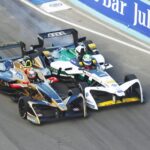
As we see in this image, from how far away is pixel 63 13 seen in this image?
2695cm

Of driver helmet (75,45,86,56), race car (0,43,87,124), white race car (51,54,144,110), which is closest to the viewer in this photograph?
race car (0,43,87,124)

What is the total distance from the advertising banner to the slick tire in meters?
7.68

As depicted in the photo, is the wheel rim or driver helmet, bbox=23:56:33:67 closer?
the wheel rim

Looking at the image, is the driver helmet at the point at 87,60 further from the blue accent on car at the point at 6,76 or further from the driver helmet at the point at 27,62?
the blue accent on car at the point at 6,76

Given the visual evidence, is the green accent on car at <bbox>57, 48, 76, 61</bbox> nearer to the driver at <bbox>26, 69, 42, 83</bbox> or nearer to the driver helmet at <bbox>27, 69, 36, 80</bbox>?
the driver at <bbox>26, 69, 42, 83</bbox>

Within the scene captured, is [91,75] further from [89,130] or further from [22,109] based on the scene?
[22,109]

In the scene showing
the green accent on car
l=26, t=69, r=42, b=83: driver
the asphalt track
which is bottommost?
the asphalt track

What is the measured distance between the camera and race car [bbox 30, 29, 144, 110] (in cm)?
1797

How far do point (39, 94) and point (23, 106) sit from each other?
27.2 inches

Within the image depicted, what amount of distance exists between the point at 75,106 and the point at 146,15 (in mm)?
6929

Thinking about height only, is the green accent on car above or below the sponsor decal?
above

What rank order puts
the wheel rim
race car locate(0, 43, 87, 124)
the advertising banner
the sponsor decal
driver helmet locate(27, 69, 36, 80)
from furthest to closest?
1. the sponsor decal
2. the advertising banner
3. driver helmet locate(27, 69, 36, 80)
4. the wheel rim
5. race car locate(0, 43, 87, 124)

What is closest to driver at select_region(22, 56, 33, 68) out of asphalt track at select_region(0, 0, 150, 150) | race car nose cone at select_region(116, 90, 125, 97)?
asphalt track at select_region(0, 0, 150, 150)

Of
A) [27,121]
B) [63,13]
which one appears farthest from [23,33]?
[27,121]
